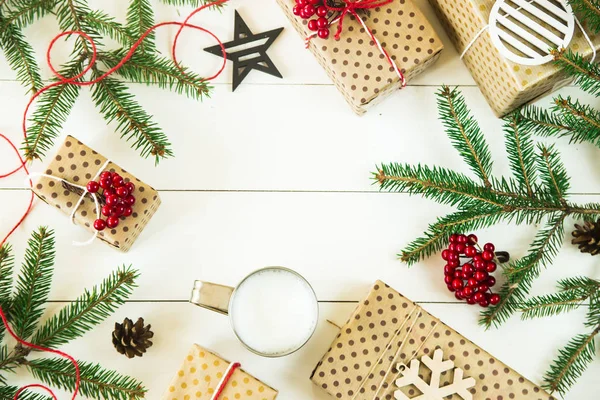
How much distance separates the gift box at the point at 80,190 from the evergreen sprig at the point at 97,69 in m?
0.06

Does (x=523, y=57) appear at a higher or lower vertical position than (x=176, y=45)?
higher

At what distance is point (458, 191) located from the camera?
0.95 metres

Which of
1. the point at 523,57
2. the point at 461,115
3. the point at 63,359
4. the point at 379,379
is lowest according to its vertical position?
the point at 63,359

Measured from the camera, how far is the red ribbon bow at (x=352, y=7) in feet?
3.24

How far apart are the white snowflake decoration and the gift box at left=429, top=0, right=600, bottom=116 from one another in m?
0.46

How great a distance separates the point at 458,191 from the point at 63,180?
0.66 metres

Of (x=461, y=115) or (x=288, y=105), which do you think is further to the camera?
(x=288, y=105)

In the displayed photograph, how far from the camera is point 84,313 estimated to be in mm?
963

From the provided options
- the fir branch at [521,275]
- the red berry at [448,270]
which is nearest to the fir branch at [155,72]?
the red berry at [448,270]

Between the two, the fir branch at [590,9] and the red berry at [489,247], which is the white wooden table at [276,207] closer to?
the red berry at [489,247]

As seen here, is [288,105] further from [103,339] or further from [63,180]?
[103,339]

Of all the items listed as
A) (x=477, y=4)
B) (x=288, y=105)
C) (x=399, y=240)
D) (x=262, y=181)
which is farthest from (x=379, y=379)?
(x=477, y=4)

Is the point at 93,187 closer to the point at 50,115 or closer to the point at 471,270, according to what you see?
the point at 50,115

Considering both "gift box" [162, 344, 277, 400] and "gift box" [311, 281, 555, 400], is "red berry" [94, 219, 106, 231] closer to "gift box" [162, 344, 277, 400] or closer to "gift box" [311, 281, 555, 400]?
"gift box" [162, 344, 277, 400]
